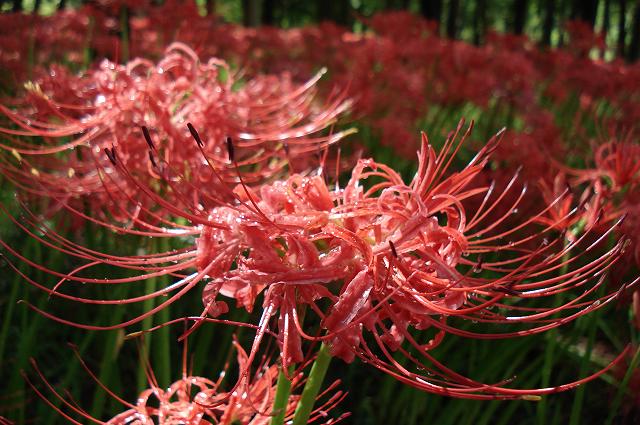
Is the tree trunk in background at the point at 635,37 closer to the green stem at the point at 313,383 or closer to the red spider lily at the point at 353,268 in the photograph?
the red spider lily at the point at 353,268

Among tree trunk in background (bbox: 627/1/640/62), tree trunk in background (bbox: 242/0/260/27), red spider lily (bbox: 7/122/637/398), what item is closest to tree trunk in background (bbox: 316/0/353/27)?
tree trunk in background (bbox: 242/0/260/27)

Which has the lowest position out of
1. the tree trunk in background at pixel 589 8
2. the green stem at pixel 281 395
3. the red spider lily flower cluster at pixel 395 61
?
the green stem at pixel 281 395

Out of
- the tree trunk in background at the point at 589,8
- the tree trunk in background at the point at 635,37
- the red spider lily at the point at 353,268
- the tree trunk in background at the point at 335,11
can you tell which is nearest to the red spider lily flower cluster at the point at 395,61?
the red spider lily at the point at 353,268

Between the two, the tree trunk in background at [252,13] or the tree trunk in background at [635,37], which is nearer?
the tree trunk in background at [252,13]

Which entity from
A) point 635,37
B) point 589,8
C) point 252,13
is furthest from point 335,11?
point 252,13

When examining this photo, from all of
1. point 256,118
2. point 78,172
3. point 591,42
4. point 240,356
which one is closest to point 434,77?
point 591,42

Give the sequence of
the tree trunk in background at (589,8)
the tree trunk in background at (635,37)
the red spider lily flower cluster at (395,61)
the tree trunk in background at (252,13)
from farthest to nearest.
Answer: the tree trunk in background at (635,37) → the tree trunk in background at (589,8) → the tree trunk in background at (252,13) → the red spider lily flower cluster at (395,61)

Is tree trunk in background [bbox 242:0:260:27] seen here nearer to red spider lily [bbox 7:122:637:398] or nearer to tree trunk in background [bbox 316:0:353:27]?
tree trunk in background [bbox 316:0:353:27]

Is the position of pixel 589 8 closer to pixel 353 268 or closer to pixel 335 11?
pixel 335 11
